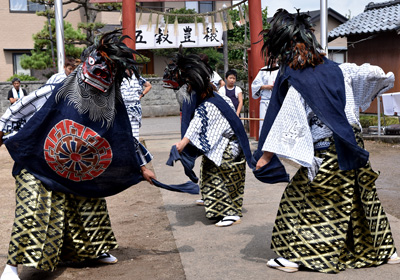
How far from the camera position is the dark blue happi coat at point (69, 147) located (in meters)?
3.85

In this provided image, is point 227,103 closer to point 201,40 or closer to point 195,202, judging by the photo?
point 195,202

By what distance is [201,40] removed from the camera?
47.1 feet

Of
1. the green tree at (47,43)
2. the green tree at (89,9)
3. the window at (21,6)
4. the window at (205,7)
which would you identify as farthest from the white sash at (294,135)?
the window at (205,7)

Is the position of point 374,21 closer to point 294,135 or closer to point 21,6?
point 294,135

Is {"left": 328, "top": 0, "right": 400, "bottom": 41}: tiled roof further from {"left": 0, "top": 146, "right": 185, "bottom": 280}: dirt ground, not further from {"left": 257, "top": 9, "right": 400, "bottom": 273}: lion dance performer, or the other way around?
{"left": 257, "top": 9, "right": 400, "bottom": 273}: lion dance performer

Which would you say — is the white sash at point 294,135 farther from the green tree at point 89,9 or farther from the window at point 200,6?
the window at point 200,6

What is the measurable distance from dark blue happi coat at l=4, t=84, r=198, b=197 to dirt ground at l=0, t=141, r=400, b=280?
25.5 inches

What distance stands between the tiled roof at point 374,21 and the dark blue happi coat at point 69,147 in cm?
1231

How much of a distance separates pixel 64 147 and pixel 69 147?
1.4 inches

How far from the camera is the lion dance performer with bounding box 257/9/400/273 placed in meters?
3.72

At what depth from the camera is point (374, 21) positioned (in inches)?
636

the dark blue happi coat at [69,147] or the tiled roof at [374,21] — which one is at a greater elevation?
the tiled roof at [374,21]

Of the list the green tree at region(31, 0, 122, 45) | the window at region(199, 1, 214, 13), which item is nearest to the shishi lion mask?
the green tree at region(31, 0, 122, 45)

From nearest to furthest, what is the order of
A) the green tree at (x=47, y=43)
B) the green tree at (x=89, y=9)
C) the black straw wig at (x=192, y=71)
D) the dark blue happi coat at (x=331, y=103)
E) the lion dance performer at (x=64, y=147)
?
the dark blue happi coat at (x=331, y=103), the lion dance performer at (x=64, y=147), the black straw wig at (x=192, y=71), the green tree at (x=89, y=9), the green tree at (x=47, y=43)
